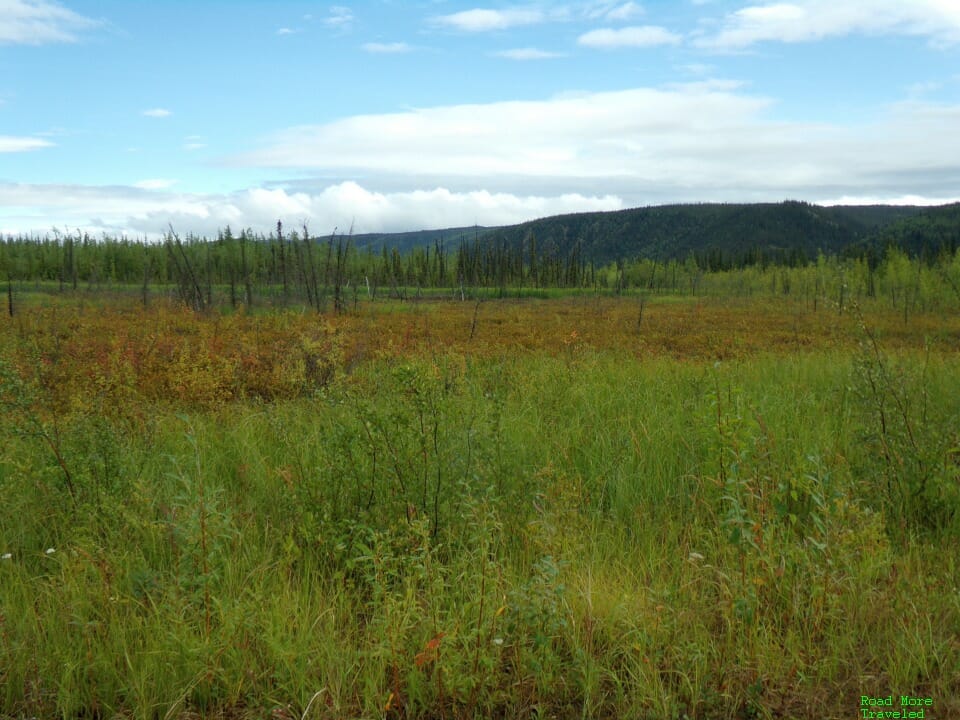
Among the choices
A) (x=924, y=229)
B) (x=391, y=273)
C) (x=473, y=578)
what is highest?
(x=924, y=229)

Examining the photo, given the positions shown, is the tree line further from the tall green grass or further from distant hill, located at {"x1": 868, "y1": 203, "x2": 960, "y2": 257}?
distant hill, located at {"x1": 868, "y1": 203, "x2": 960, "y2": 257}

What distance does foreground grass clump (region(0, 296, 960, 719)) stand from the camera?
2508 millimetres

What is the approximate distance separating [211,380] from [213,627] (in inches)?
243

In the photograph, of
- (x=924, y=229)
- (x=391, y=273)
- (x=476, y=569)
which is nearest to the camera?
(x=476, y=569)

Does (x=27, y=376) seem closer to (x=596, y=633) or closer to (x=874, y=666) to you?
(x=596, y=633)

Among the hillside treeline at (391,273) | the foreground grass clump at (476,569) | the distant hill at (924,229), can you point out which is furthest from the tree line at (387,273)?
the distant hill at (924,229)

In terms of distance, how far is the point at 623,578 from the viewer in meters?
3.16

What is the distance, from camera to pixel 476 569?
3.05 meters

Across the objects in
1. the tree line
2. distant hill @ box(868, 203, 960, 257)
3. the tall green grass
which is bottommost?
the tall green grass

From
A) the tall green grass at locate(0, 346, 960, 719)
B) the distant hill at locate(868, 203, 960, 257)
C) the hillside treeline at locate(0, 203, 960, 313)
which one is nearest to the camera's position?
the tall green grass at locate(0, 346, 960, 719)

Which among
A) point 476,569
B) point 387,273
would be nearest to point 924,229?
point 387,273

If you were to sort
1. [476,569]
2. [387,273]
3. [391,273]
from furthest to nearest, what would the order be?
[387,273] → [391,273] → [476,569]

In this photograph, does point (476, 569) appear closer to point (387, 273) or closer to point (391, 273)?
point (391, 273)

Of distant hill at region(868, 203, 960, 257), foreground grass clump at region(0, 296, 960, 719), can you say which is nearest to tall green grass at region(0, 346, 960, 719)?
foreground grass clump at region(0, 296, 960, 719)
